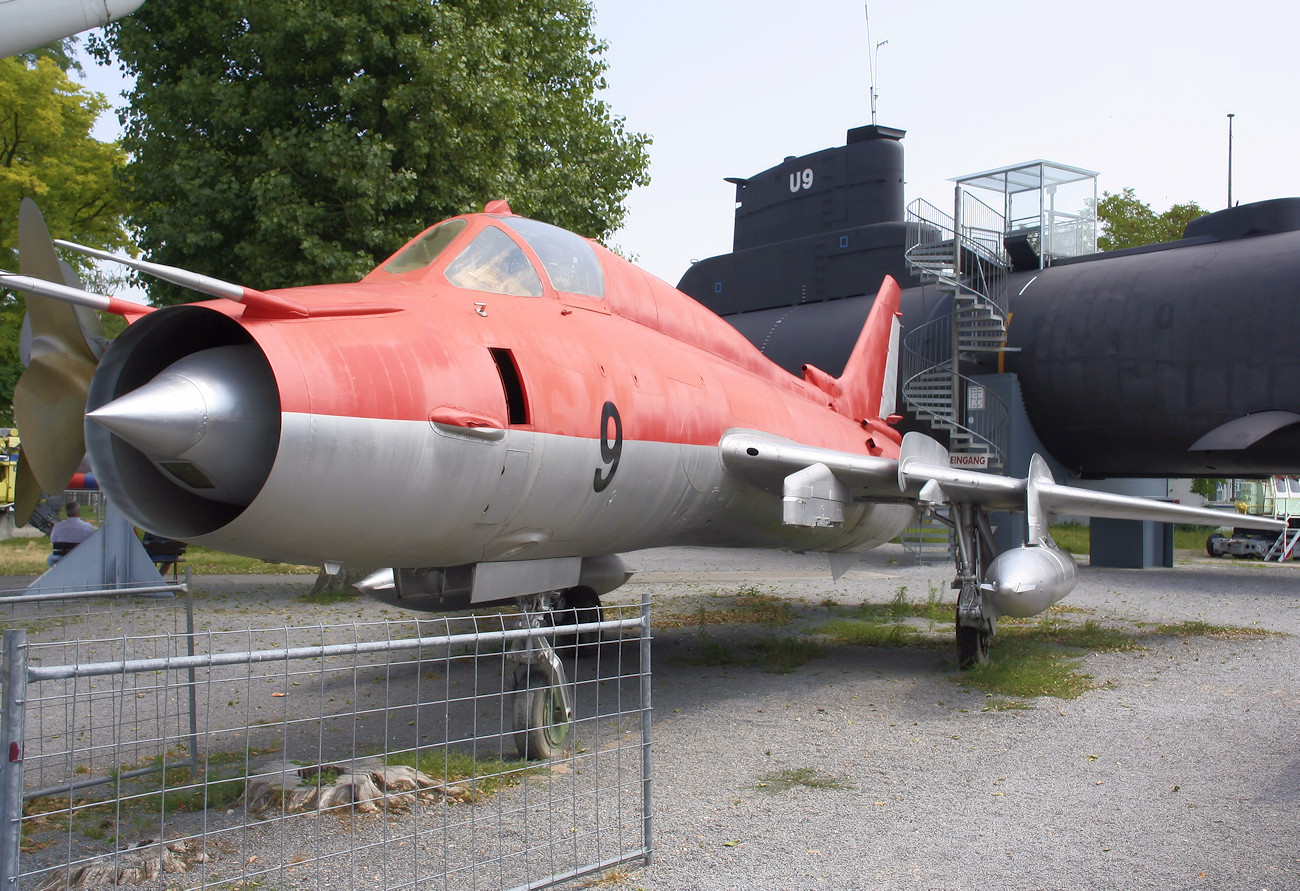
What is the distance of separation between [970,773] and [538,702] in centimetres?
265

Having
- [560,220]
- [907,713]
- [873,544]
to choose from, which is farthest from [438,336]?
[560,220]

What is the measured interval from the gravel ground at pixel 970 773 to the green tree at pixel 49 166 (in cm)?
1836

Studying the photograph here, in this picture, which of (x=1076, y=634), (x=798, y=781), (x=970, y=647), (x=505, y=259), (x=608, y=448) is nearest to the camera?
(x=798, y=781)

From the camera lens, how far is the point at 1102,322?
714 inches

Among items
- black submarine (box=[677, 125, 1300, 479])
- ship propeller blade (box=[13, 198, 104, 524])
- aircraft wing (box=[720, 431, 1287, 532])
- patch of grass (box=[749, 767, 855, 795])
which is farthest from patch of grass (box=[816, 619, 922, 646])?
ship propeller blade (box=[13, 198, 104, 524])

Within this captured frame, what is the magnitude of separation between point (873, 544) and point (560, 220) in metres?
8.12

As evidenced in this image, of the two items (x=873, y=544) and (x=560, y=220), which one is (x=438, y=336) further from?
(x=560, y=220)

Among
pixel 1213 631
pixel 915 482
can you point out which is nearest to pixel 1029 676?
pixel 915 482

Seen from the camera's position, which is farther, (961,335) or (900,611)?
(961,335)

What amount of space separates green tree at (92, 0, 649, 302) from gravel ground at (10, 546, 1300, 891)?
736 cm

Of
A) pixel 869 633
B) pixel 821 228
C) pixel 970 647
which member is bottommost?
pixel 869 633

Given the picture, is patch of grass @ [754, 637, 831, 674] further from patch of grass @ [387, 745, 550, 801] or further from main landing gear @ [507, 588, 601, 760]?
patch of grass @ [387, 745, 550, 801]

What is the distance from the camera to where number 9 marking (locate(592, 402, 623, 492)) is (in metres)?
5.93

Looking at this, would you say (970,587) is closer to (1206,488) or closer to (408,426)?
(408,426)
